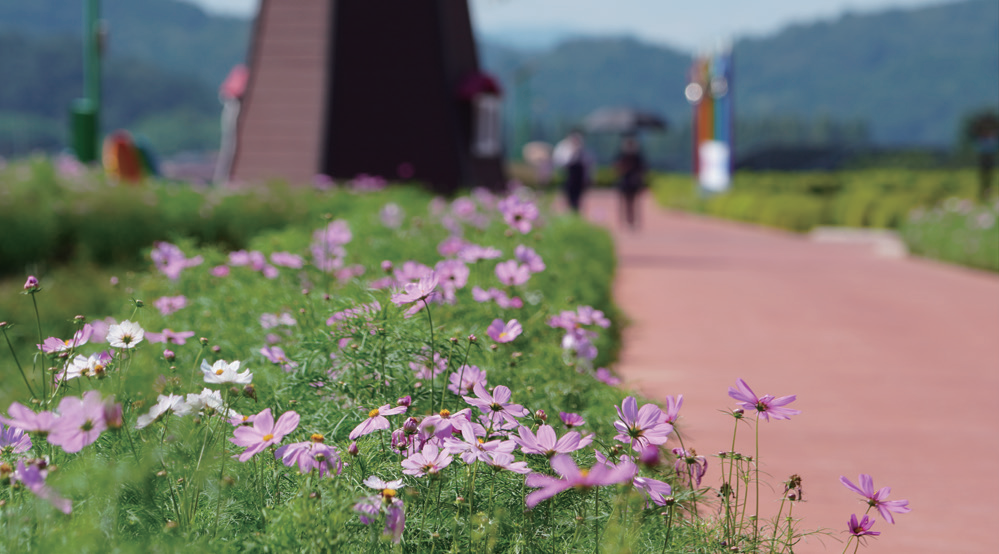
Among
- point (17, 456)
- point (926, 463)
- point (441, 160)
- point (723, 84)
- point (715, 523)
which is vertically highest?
point (723, 84)

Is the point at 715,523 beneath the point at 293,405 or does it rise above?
beneath

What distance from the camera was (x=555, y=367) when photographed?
3436mm

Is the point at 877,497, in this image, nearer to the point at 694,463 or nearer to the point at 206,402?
the point at 694,463

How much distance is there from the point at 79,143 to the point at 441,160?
8338mm

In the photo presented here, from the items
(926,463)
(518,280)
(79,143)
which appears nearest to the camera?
(518,280)

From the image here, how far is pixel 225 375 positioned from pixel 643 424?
0.87m

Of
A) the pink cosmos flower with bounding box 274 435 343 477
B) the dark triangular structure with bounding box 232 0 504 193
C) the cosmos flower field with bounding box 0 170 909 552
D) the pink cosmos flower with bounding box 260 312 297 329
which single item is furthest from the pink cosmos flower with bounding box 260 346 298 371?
the dark triangular structure with bounding box 232 0 504 193

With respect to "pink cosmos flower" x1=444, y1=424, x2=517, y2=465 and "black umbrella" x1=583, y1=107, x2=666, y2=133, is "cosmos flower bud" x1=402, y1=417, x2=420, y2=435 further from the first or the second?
"black umbrella" x1=583, y1=107, x2=666, y2=133

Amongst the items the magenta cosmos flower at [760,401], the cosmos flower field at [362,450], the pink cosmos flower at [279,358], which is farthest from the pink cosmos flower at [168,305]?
the magenta cosmos flower at [760,401]

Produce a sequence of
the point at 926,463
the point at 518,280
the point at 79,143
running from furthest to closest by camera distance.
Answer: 1. the point at 79,143
2. the point at 926,463
3. the point at 518,280

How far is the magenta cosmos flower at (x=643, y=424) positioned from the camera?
1.99 meters

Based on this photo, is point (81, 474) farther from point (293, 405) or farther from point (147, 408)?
point (293, 405)

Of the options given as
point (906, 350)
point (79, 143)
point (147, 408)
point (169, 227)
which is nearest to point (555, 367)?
point (147, 408)

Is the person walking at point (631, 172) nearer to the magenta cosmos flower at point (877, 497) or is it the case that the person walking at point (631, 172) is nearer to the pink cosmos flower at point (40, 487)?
the magenta cosmos flower at point (877, 497)
